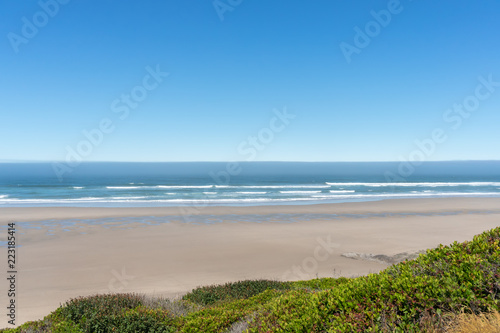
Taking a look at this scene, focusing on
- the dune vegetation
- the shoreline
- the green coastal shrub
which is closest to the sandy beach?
the shoreline

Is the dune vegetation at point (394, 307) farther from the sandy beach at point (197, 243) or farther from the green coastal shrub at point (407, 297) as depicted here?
the sandy beach at point (197, 243)

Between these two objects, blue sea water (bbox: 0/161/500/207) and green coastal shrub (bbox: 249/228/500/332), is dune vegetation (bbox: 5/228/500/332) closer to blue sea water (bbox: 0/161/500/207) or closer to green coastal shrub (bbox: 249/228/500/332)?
Answer: green coastal shrub (bbox: 249/228/500/332)

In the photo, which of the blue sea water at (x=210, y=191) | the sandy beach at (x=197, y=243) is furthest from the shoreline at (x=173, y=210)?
the blue sea water at (x=210, y=191)

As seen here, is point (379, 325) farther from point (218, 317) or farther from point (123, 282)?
point (123, 282)

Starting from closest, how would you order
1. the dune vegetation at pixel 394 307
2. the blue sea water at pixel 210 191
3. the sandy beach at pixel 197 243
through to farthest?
the dune vegetation at pixel 394 307 < the sandy beach at pixel 197 243 < the blue sea water at pixel 210 191

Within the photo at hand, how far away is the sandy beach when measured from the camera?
1351cm

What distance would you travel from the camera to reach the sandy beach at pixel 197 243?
532 inches

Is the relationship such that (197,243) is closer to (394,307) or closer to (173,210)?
(173,210)

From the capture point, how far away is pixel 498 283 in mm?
3746

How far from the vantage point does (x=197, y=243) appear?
2031cm

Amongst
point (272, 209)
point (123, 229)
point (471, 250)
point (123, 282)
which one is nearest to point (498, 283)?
point (471, 250)

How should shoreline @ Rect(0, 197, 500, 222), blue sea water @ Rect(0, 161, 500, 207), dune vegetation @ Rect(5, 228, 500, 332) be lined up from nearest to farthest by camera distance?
1. dune vegetation @ Rect(5, 228, 500, 332)
2. shoreline @ Rect(0, 197, 500, 222)
3. blue sea water @ Rect(0, 161, 500, 207)

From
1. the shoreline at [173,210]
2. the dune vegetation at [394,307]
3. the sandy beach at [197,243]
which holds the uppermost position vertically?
the dune vegetation at [394,307]

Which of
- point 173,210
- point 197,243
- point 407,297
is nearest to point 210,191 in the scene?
point 173,210
